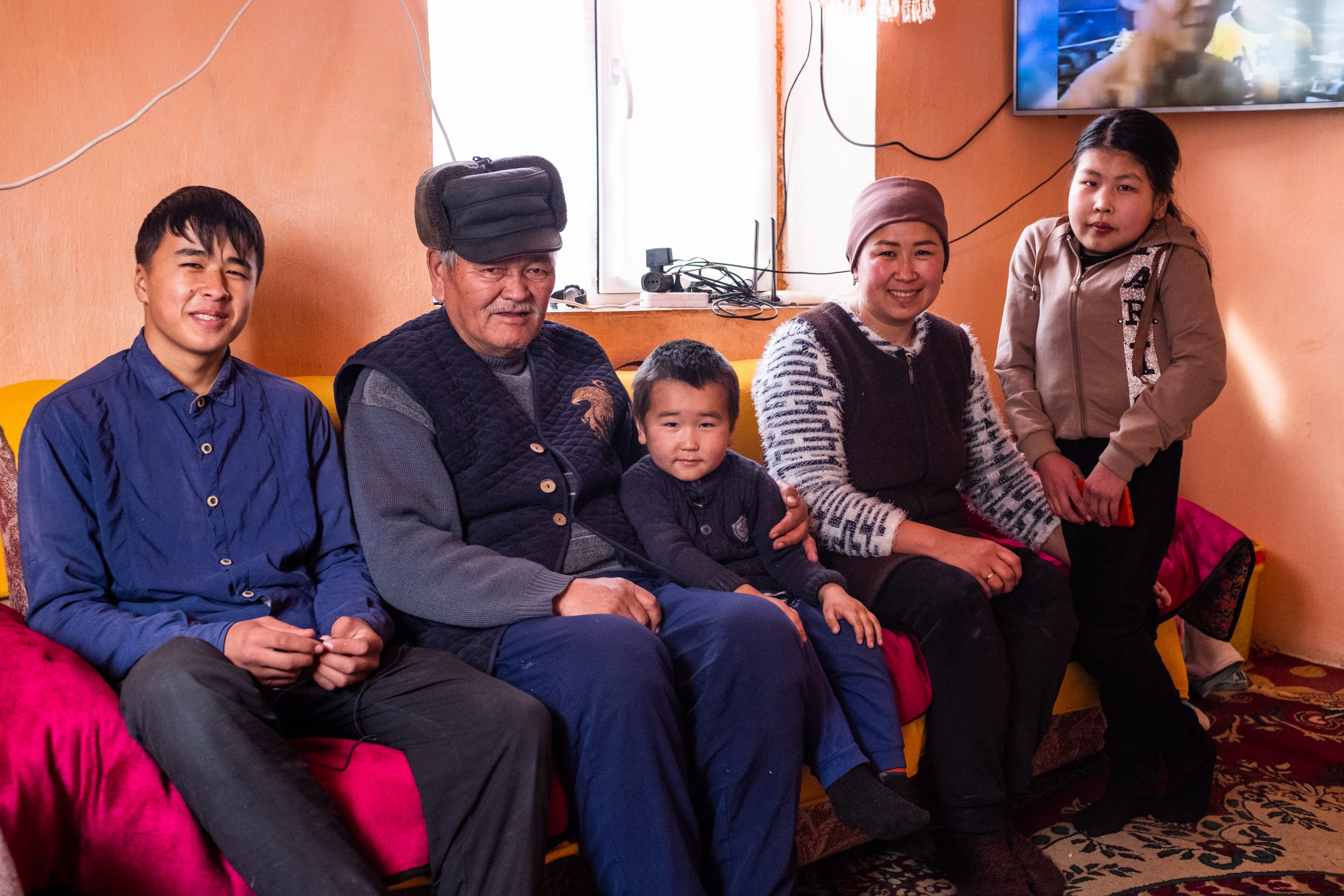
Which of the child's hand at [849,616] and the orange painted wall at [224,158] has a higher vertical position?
the orange painted wall at [224,158]

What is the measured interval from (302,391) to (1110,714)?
5.48 ft

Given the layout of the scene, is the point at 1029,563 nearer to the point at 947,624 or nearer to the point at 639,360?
the point at 947,624

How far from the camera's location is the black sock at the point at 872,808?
159 centimetres

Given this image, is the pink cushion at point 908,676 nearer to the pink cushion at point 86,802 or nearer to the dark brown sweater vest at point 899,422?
the dark brown sweater vest at point 899,422

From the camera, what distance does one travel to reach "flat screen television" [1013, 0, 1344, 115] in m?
2.78

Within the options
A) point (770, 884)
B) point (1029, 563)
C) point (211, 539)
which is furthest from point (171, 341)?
point (1029, 563)

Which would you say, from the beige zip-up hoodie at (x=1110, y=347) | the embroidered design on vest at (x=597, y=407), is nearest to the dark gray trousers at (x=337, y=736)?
the embroidered design on vest at (x=597, y=407)

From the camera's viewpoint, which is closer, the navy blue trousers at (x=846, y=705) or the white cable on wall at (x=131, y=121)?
the navy blue trousers at (x=846, y=705)

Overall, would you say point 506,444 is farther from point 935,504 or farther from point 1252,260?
point 1252,260

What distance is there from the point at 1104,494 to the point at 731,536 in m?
0.77

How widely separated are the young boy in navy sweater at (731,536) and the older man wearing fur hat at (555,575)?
0.06 m

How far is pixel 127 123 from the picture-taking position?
1.93m

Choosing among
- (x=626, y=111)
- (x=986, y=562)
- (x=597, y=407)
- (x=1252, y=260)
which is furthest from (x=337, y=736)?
(x=1252, y=260)

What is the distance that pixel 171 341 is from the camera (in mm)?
1620
